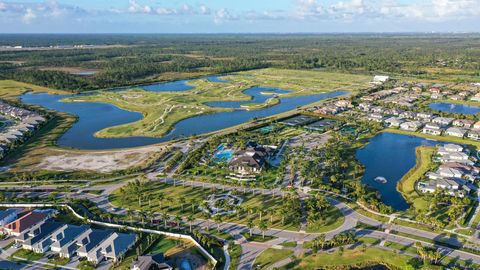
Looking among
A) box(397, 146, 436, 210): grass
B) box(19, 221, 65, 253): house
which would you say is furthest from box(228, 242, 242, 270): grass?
box(397, 146, 436, 210): grass

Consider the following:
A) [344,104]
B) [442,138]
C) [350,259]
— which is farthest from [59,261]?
[344,104]

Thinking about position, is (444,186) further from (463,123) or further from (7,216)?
(7,216)

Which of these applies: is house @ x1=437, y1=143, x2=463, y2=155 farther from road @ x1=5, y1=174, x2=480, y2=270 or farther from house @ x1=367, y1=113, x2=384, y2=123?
road @ x1=5, y1=174, x2=480, y2=270

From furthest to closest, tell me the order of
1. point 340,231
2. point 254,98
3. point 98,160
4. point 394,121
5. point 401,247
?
point 254,98
point 394,121
point 98,160
point 340,231
point 401,247

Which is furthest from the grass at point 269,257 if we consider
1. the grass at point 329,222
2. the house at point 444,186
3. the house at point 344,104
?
the house at point 344,104

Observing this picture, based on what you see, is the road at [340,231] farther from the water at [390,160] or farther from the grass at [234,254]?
the water at [390,160]

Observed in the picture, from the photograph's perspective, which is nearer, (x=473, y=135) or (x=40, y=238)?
(x=40, y=238)

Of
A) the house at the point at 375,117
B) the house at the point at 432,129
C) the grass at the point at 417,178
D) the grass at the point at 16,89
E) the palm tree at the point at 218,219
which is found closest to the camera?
the palm tree at the point at 218,219
